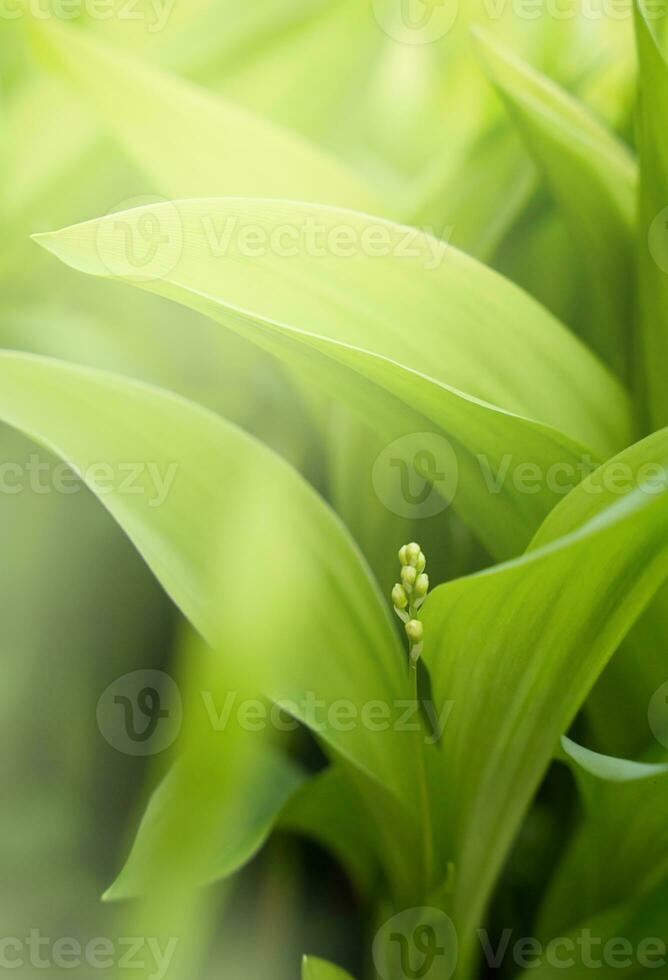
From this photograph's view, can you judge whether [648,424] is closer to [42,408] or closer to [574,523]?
[574,523]

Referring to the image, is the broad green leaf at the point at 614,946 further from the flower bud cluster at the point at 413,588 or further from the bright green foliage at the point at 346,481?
the flower bud cluster at the point at 413,588

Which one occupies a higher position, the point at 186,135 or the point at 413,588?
the point at 186,135

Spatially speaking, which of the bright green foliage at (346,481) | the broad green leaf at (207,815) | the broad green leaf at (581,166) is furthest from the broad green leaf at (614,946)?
the broad green leaf at (581,166)

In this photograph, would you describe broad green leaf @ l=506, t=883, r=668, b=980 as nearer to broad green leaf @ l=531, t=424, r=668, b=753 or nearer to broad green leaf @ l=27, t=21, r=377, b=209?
broad green leaf @ l=531, t=424, r=668, b=753

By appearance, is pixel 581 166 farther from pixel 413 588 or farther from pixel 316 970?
pixel 316 970

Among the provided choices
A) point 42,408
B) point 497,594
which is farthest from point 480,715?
point 42,408

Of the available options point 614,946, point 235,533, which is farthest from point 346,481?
point 614,946

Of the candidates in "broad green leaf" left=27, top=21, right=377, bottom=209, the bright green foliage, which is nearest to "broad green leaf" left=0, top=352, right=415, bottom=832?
the bright green foliage
